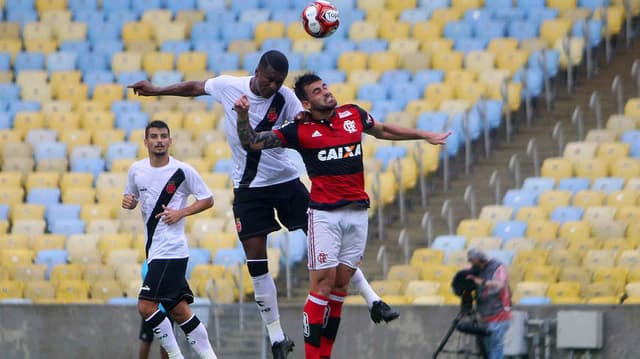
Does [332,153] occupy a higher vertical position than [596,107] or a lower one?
lower

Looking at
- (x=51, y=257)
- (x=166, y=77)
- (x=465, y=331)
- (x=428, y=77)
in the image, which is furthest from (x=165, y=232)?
(x=166, y=77)

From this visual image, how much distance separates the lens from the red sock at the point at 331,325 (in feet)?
38.7

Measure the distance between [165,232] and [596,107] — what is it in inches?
425

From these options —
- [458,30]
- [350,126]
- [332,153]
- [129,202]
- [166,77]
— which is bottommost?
[129,202]

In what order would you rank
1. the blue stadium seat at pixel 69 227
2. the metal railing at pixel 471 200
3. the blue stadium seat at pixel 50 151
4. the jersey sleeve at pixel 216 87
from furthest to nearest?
the blue stadium seat at pixel 50 151
the blue stadium seat at pixel 69 227
the metal railing at pixel 471 200
the jersey sleeve at pixel 216 87

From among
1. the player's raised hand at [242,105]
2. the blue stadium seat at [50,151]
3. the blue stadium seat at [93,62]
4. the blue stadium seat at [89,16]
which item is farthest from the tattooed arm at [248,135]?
the blue stadium seat at [89,16]

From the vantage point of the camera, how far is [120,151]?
877 inches

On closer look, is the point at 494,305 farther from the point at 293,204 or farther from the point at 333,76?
the point at 333,76

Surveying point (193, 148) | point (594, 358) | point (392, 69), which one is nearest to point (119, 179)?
point (193, 148)

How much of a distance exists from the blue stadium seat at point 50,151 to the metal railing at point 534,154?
7172mm

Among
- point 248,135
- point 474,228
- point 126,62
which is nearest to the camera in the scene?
point 248,135

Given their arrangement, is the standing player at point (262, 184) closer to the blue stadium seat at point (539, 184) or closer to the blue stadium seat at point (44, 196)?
the blue stadium seat at point (539, 184)

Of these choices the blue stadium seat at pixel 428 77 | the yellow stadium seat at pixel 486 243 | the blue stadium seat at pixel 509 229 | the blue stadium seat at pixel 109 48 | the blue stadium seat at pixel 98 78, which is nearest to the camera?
the yellow stadium seat at pixel 486 243

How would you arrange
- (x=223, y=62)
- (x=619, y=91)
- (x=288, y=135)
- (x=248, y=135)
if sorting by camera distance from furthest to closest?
(x=223, y=62) < (x=619, y=91) < (x=288, y=135) < (x=248, y=135)
